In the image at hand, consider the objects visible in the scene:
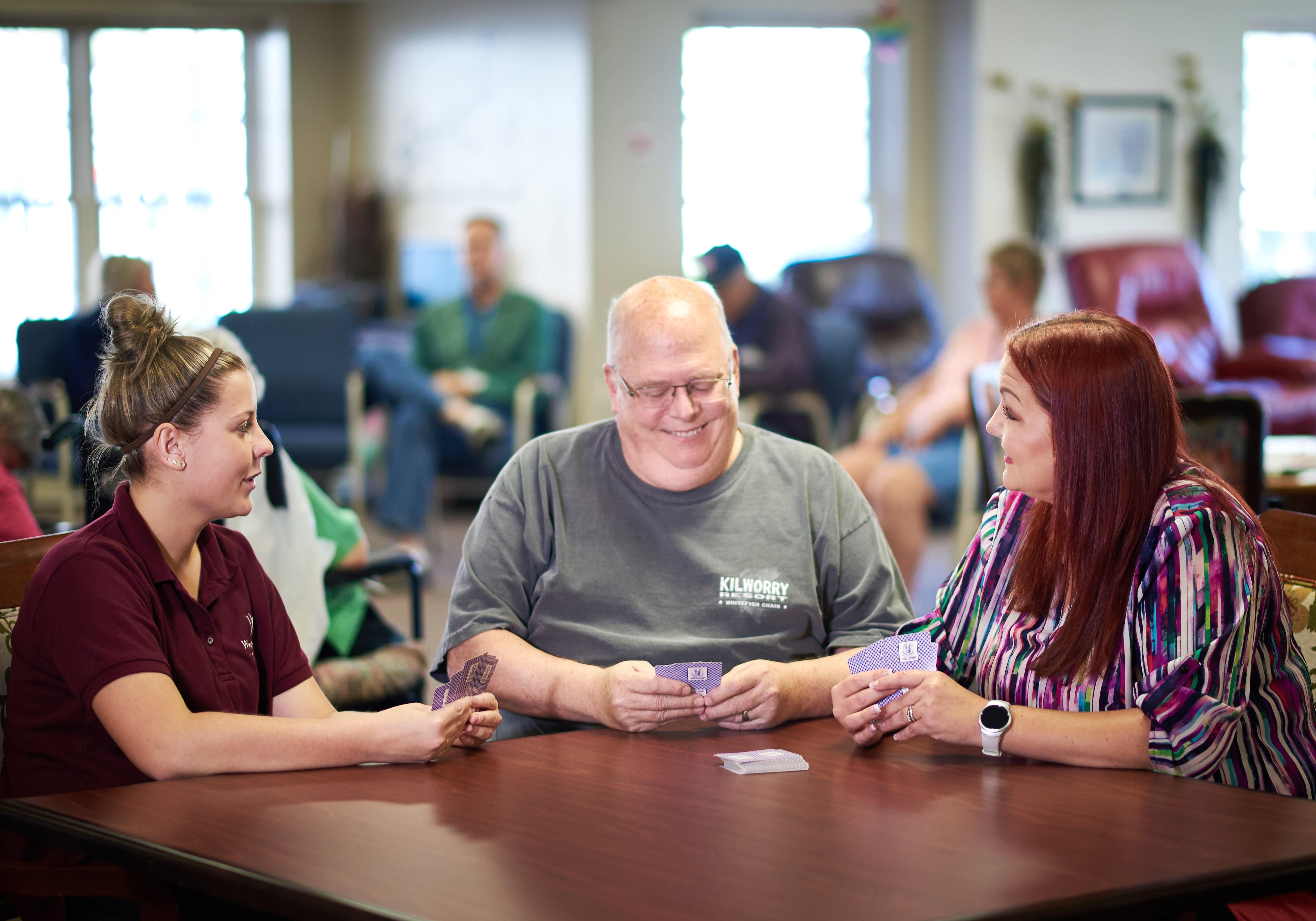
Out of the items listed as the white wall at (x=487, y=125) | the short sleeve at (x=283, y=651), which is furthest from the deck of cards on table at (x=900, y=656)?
the white wall at (x=487, y=125)

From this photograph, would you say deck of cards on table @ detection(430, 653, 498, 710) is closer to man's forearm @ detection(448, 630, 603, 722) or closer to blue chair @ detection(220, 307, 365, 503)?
man's forearm @ detection(448, 630, 603, 722)

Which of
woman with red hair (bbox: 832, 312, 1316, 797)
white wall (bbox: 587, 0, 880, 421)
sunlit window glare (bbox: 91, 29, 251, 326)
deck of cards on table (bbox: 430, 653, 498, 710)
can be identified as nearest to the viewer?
woman with red hair (bbox: 832, 312, 1316, 797)

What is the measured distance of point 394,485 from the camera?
5.96 metres

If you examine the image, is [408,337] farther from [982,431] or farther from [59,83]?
[982,431]

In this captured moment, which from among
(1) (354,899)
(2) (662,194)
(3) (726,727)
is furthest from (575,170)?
(1) (354,899)

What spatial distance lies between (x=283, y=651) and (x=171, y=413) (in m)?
0.35

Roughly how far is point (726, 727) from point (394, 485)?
447 centimetres

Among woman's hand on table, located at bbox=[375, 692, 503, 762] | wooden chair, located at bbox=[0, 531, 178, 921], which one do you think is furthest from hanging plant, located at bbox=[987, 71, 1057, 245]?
wooden chair, located at bbox=[0, 531, 178, 921]

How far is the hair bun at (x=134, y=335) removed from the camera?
1605 mm

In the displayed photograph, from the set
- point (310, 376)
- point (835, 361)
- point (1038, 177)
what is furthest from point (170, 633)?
point (1038, 177)

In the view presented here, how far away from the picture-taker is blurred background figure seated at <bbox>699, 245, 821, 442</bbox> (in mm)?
5652

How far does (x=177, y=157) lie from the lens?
28.4 ft

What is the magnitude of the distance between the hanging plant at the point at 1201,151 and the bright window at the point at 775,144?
6.47 feet

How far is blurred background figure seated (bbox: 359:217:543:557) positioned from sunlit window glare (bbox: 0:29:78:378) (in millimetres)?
2980
